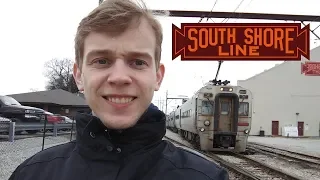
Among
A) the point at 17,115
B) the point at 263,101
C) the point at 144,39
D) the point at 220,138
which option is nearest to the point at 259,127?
the point at 263,101

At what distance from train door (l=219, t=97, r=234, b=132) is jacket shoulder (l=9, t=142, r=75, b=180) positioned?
53.4 feet

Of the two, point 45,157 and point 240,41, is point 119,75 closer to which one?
point 45,157

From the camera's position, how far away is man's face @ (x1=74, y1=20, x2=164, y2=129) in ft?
5.77

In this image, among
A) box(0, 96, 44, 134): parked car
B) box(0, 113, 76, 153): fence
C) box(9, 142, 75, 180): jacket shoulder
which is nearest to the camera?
box(9, 142, 75, 180): jacket shoulder

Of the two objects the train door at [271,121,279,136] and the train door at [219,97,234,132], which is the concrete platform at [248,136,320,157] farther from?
the train door at [271,121,279,136]

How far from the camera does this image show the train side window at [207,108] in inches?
706

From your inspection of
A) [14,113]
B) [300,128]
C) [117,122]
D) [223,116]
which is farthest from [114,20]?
[300,128]

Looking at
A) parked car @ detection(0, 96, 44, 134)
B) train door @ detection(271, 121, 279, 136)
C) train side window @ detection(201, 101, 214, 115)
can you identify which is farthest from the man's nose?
train door @ detection(271, 121, 279, 136)

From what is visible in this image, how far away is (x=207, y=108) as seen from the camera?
1802cm

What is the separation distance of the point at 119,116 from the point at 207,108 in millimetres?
16452

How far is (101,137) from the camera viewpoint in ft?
5.82


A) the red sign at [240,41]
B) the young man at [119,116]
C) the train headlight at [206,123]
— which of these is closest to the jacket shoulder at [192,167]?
the young man at [119,116]

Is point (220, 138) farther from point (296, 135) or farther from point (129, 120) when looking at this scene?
point (296, 135)

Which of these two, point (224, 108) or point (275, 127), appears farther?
point (275, 127)
